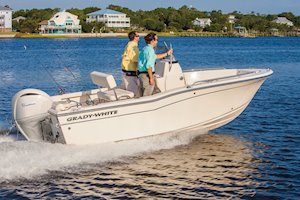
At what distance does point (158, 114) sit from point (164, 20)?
164 m

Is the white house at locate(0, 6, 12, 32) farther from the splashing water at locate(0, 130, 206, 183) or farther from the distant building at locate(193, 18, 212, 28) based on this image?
the splashing water at locate(0, 130, 206, 183)

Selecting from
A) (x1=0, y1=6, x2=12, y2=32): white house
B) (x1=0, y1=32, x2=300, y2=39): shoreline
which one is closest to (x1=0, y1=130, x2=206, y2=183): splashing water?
(x1=0, y1=32, x2=300, y2=39): shoreline

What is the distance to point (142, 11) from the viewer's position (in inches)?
7101

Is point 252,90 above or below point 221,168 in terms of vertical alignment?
above

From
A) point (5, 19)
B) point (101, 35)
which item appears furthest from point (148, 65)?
point (101, 35)

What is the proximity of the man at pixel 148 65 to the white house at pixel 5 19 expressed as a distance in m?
141

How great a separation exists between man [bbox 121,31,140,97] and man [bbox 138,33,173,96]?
A: 31 centimetres

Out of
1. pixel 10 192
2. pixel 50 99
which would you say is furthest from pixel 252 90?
pixel 10 192

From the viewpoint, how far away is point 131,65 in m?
11.4

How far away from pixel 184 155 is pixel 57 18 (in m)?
139

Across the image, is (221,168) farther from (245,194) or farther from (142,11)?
(142,11)

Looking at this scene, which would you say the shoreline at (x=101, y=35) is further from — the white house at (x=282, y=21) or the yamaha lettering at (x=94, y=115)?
the yamaha lettering at (x=94, y=115)

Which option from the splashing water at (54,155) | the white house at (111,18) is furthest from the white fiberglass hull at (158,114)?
the white house at (111,18)

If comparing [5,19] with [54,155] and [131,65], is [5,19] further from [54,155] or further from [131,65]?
[54,155]
